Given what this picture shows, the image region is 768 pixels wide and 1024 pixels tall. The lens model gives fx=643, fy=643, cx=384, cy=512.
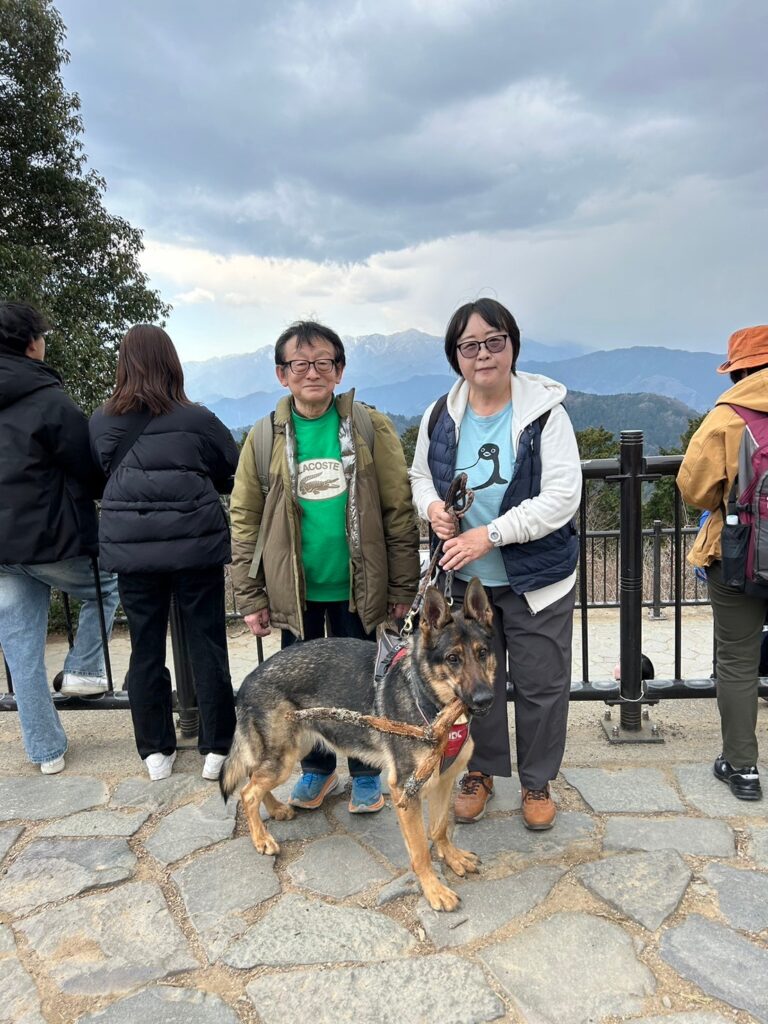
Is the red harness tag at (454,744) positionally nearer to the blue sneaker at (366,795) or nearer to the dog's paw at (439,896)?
the dog's paw at (439,896)

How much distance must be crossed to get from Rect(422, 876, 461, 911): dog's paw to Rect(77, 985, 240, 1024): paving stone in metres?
0.87

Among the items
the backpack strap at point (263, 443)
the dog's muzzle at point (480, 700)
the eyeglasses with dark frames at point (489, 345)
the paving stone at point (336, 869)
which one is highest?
the eyeglasses with dark frames at point (489, 345)

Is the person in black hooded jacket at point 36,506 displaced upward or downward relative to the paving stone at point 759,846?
upward

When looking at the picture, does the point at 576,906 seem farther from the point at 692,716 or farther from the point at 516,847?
the point at 692,716

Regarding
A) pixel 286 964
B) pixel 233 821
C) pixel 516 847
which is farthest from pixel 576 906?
pixel 233 821

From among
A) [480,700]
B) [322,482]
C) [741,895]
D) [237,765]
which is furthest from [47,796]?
[741,895]

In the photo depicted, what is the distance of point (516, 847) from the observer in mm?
3102

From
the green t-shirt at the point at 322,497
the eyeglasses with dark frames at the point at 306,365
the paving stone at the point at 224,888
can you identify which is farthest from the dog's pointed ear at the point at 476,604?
the paving stone at the point at 224,888

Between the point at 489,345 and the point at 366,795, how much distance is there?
2391 mm

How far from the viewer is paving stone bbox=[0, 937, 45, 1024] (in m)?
2.23

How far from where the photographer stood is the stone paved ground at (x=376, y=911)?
2.25 metres

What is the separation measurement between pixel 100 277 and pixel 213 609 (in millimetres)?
15103

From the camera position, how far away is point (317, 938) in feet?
8.38

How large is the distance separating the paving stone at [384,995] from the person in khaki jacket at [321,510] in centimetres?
100
